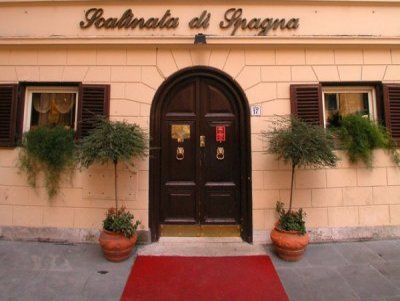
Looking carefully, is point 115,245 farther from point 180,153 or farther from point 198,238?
point 180,153

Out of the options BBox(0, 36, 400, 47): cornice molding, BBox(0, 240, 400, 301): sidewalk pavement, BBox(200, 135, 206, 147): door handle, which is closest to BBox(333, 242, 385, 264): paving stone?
BBox(0, 240, 400, 301): sidewalk pavement

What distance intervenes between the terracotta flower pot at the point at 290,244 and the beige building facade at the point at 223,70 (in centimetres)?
59

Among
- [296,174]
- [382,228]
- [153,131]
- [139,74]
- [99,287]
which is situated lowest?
[99,287]

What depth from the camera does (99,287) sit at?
12.0 ft

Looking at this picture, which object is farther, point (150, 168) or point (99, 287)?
point (150, 168)

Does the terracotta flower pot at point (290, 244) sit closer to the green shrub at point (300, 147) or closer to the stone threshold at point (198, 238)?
the green shrub at point (300, 147)

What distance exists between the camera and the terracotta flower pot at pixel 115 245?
421cm

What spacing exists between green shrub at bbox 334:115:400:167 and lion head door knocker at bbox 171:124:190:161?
2680mm

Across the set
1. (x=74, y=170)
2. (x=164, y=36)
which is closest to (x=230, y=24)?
(x=164, y=36)

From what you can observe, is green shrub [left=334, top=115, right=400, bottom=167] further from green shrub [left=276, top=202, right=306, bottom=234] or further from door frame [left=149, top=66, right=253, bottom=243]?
door frame [left=149, top=66, right=253, bottom=243]

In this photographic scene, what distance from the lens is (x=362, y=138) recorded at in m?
4.92

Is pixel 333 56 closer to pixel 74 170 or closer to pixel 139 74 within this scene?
pixel 139 74

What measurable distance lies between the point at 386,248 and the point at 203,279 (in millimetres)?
3105

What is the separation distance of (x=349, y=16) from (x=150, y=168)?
4529 millimetres
